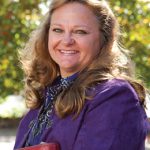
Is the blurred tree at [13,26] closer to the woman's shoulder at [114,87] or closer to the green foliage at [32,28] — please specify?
the green foliage at [32,28]

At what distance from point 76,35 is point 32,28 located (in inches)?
219

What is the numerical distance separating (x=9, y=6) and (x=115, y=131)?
6.02 meters

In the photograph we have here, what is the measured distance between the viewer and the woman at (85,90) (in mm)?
2109

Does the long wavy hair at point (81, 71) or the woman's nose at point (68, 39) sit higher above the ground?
the woman's nose at point (68, 39)

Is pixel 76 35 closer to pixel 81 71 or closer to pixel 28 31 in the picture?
pixel 81 71

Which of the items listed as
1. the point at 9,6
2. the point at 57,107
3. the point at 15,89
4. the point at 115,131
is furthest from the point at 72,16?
the point at 15,89

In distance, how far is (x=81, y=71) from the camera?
2.37m

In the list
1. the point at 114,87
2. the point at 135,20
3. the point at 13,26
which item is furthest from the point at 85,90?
the point at 13,26

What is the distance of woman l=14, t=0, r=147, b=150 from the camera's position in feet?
6.92

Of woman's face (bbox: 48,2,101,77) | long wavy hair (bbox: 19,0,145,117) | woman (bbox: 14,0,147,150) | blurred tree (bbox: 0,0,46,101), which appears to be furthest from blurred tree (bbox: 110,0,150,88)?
woman's face (bbox: 48,2,101,77)

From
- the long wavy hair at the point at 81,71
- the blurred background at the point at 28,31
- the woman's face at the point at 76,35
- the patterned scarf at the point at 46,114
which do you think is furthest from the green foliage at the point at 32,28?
the woman's face at the point at 76,35

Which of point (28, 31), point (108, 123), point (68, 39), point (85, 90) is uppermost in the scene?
point (68, 39)

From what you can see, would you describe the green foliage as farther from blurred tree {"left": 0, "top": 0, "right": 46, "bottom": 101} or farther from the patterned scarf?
the patterned scarf

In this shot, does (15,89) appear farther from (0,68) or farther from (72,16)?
(72,16)
